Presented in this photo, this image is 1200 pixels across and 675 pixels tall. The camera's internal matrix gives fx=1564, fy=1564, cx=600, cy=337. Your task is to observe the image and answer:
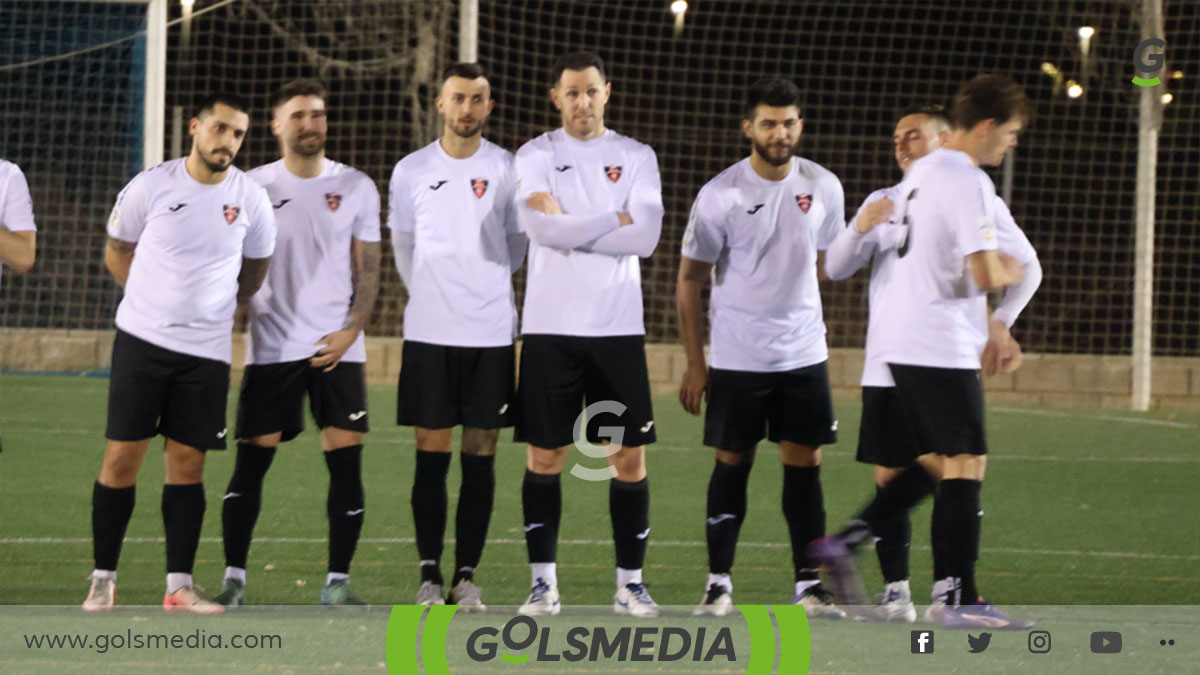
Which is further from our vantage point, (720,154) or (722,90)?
(722,90)

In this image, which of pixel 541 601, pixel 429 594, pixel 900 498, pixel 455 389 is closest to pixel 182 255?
pixel 455 389

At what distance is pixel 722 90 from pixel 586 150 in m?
14.6

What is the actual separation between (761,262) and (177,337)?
6.19ft

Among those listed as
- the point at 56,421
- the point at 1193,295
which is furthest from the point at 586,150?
the point at 1193,295

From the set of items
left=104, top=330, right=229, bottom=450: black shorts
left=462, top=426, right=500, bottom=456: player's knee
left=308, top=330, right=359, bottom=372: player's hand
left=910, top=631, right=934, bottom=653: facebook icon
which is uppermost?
left=308, top=330, right=359, bottom=372: player's hand

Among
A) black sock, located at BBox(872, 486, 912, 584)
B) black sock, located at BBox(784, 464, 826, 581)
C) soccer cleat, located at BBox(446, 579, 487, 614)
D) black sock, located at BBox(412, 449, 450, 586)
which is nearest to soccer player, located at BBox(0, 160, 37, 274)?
black sock, located at BBox(412, 449, 450, 586)

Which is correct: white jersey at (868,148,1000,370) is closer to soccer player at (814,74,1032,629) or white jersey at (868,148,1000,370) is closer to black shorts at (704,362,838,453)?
soccer player at (814,74,1032,629)

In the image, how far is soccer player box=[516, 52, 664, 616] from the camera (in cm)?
495

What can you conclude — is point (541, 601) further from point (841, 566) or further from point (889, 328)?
point (889, 328)

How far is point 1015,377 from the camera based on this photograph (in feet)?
45.3

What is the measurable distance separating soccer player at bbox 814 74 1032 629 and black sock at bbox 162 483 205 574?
1.96 meters

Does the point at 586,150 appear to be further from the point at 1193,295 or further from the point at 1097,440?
the point at 1193,295

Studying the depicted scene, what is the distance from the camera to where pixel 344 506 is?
5.20 metres

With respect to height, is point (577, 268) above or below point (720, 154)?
below
